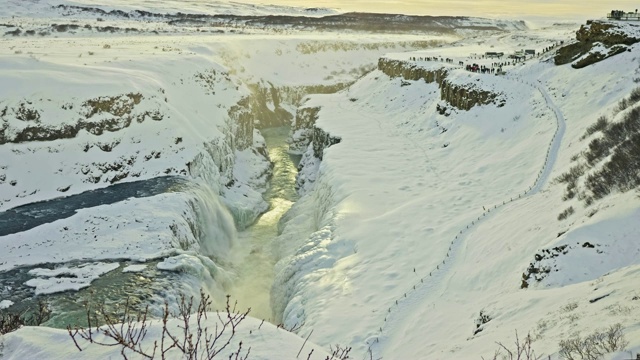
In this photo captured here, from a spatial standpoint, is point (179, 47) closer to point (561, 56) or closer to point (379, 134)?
point (379, 134)

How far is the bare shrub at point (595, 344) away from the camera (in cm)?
738

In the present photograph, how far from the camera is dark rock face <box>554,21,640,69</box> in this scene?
33.2 m

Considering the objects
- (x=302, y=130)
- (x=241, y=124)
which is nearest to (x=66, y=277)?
(x=241, y=124)

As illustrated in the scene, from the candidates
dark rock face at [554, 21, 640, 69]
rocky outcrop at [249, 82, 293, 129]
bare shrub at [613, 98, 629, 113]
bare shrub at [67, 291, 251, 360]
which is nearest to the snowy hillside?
bare shrub at [613, 98, 629, 113]

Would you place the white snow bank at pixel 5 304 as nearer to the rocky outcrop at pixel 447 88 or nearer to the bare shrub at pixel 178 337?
the bare shrub at pixel 178 337

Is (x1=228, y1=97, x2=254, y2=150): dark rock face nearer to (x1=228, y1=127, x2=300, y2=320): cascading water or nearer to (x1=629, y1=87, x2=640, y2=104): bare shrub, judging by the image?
(x1=228, y1=127, x2=300, y2=320): cascading water

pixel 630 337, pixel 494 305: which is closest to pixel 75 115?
pixel 494 305

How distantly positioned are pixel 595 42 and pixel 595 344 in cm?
3522

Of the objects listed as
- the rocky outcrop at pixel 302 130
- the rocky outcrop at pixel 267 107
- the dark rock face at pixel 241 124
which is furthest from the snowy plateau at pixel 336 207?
the rocky outcrop at pixel 267 107

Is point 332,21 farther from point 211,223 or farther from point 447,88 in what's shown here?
point 211,223

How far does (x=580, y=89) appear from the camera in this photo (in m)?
31.2

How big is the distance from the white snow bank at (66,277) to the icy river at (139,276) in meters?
0.24

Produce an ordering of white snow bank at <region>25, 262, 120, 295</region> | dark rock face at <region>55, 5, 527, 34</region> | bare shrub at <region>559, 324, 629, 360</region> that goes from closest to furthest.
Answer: bare shrub at <region>559, 324, 629, 360</region>, white snow bank at <region>25, 262, 120, 295</region>, dark rock face at <region>55, 5, 527, 34</region>

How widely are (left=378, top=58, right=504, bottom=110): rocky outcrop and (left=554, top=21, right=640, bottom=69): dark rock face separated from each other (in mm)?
6668
